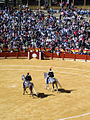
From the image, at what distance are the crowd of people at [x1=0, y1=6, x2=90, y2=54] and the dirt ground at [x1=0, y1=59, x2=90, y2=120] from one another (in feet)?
33.0

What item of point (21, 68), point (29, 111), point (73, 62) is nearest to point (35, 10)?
point (73, 62)

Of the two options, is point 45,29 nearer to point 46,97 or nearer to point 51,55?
point 51,55

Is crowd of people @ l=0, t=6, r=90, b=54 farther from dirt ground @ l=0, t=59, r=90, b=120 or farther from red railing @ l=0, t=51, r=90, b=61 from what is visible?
dirt ground @ l=0, t=59, r=90, b=120

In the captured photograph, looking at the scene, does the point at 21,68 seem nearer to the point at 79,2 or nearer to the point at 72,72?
the point at 72,72

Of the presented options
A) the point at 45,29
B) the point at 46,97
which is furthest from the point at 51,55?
the point at 46,97

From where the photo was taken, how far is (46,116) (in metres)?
15.3

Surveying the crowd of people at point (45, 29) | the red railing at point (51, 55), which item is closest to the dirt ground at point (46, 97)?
the red railing at point (51, 55)

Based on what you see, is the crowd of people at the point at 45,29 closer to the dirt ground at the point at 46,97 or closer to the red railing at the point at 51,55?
the red railing at the point at 51,55

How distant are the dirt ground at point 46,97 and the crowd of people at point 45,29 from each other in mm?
10054

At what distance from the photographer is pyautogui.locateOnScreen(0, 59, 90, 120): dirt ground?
15.7 metres

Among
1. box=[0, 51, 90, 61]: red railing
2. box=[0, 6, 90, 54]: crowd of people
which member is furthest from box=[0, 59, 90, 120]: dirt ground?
box=[0, 6, 90, 54]: crowd of people

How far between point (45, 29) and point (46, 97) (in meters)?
26.2

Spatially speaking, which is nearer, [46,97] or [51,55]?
[46,97]

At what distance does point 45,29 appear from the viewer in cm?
4403
